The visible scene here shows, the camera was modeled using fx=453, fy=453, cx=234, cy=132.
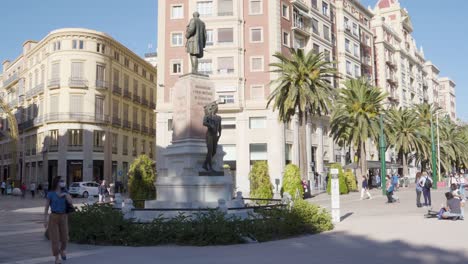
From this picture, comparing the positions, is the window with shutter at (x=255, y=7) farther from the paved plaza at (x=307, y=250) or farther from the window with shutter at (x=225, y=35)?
the paved plaza at (x=307, y=250)

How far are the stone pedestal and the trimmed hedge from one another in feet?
6.91

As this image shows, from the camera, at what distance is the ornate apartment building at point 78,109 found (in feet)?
171

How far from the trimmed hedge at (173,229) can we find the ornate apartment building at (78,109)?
40.7 metres

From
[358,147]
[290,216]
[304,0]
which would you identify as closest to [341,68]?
[304,0]

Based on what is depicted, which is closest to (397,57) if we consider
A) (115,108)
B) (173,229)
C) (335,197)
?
(115,108)

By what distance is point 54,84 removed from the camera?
52.9m

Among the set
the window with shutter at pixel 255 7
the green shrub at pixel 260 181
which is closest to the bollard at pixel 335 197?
the green shrub at pixel 260 181

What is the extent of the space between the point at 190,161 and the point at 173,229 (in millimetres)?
4048

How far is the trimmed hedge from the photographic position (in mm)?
11523

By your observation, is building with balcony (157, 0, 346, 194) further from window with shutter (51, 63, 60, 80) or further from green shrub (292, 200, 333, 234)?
green shrub (292, 200, 333, 234)

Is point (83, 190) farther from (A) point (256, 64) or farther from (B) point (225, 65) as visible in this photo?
(A) point (256, 64)

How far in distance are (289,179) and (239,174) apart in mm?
15347

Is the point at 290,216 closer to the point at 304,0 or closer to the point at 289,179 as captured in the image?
the point at 289,179

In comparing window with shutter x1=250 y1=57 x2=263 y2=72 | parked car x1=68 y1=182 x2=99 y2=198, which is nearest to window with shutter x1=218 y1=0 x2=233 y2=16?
window with shutter x1=250 y1=57 x2=263 y2=72
